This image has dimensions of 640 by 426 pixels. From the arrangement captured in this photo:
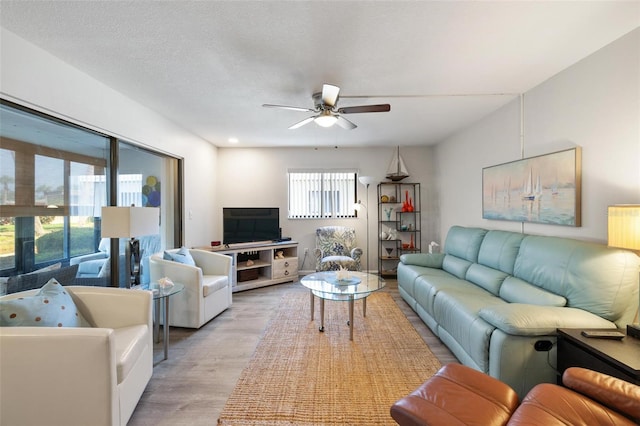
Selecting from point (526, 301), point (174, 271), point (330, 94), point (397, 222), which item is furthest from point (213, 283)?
point (397, 222)

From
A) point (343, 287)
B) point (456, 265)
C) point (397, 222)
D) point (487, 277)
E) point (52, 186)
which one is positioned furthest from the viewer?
point (397, 222)

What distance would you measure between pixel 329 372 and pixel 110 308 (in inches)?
68.7

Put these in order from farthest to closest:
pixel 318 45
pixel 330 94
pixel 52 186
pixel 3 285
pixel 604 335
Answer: pixel 330 94 < pixel 52 186 < pixel 318 45 < pixel 3 285 < pixel 604 335

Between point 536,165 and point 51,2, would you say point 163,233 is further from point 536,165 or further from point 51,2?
point 536,165

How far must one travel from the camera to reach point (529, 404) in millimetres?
1216

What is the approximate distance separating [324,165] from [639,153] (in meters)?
4.15

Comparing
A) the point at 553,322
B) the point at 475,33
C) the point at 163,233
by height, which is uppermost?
the point at 475,33

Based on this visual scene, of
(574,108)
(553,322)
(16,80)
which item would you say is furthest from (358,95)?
(16,80)

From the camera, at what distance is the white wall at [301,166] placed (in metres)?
5.23

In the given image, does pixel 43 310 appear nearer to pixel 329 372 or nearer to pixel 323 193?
pixel 329 372

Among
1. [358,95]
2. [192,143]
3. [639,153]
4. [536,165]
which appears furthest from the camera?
[192,143]

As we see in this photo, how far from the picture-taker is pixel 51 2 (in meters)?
1.52

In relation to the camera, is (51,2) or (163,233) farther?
(163,233)

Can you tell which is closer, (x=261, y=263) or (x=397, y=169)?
(x=261, y=263)
